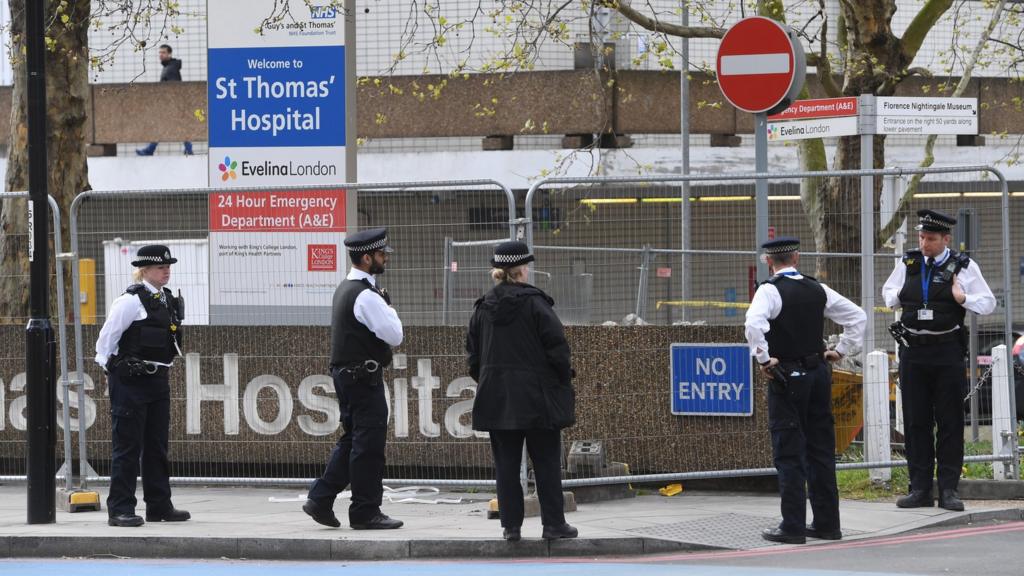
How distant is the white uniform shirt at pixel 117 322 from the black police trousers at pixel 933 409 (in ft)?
16.7

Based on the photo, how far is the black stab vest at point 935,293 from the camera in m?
9.57

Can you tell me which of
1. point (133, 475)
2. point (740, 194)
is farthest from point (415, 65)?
point (133, 475)

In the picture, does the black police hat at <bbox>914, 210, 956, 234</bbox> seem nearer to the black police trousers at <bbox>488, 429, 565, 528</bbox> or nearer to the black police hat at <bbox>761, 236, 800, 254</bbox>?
the black police hat at <bbox>761, 236, 800, 254</bbox>

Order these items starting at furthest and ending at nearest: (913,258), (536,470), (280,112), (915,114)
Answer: (280,112) < (915,114) < (913,258) < (536,470)

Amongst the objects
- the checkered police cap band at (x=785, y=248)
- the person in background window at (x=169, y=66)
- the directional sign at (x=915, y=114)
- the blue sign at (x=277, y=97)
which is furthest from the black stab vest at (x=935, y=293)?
the person in background window at (x=169, y=66)

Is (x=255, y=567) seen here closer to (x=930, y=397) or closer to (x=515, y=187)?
(x=930, y=397)

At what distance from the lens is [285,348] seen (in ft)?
36.1

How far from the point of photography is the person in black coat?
27.3ft

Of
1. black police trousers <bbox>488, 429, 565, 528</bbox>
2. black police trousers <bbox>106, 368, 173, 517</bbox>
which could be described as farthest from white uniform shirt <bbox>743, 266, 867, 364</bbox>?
black police trousers <bbox>106, 368, 173, 517</bbox>

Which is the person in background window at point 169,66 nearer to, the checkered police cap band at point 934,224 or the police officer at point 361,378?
the police officer at point 361,378

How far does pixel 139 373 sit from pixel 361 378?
1564mm

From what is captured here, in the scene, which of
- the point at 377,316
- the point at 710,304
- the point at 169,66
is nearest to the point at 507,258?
the point at 377,316

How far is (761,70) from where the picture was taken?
967 cm

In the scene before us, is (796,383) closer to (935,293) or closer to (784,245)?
(784,245)
